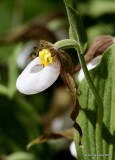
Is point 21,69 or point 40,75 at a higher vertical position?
point 40,75

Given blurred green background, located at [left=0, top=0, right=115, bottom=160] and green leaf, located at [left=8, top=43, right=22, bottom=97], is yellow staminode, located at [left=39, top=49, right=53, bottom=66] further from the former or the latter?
green leaf, located at [left=8, top=43, right=22, bottom=97]

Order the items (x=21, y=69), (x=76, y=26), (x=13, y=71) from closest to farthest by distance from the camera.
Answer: (x=76, y=26)
(x=13, y=71)
(x=21, y=69)

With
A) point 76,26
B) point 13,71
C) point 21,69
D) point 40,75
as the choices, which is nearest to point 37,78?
point 40,75

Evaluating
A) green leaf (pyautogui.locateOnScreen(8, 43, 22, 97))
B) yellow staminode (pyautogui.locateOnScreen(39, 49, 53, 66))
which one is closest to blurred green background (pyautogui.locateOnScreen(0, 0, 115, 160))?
green leaf (pyautogui.locateOnScreen(8, 43, 22, 97))

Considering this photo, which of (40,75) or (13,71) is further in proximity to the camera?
(13,71)

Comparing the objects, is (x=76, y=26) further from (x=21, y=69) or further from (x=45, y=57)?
(x=21, y=69)

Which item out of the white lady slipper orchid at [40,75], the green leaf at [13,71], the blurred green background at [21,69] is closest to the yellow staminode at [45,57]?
the white lady slipper orchid at [40,75]

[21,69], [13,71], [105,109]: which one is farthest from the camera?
[21,69]
